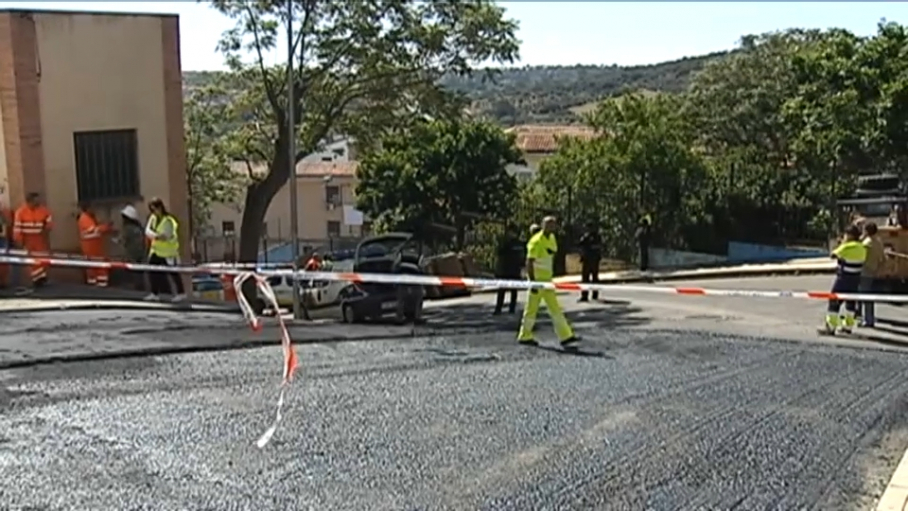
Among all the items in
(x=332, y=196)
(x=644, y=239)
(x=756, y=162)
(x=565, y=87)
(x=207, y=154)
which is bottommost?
(x=332, y=196)

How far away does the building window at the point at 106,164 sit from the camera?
20281 millimetres

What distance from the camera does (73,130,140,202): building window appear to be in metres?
20.3

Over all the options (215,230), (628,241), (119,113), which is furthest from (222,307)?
(215,230)

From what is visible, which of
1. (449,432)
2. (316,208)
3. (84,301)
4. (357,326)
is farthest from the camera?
(316,208)

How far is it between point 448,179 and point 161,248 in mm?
20704

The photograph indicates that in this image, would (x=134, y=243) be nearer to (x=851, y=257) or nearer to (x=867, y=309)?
(x=851, y=257)

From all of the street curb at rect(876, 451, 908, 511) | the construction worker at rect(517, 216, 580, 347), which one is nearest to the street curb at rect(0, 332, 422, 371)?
the construction worker at rect(517, 216, 580, 347)

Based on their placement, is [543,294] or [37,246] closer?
[543,294]

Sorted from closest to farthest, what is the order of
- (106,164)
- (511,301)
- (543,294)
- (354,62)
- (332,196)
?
(543,294) < (511,301) < (106,164) < (354,62) < (332,196)

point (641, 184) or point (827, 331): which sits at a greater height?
point (641, 184)

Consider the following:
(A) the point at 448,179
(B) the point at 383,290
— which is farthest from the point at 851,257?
Result: (A) the point at 448,179

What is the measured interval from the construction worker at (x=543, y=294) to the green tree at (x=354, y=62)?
1266 cm

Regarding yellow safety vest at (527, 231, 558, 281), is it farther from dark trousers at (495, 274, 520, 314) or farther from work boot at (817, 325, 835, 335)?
dark trousers at (495, 274, 520, 314)

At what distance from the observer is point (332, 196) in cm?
6981
